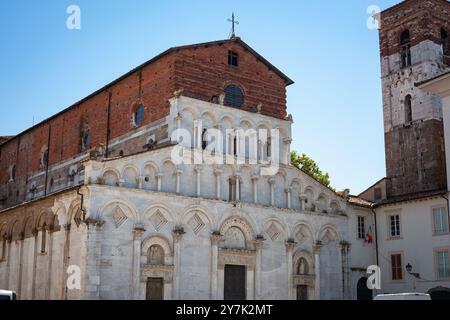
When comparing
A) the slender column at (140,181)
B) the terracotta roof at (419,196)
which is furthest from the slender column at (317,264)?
the slender column at (140,181)

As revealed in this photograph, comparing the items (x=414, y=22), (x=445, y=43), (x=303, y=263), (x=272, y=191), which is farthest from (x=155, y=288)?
(x=445, y=43)

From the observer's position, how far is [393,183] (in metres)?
36.3

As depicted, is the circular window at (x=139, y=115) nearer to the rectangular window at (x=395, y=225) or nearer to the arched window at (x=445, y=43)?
the rectangular window at (x=395, y=225)

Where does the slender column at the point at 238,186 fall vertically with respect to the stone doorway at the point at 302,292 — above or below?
above

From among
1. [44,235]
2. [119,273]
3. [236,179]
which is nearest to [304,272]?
[236,179]

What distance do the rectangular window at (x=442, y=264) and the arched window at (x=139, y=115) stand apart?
633 inches

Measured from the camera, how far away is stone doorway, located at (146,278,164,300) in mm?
24828

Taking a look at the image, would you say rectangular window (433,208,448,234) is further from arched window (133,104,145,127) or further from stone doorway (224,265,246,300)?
arched window (133,104,145,127)

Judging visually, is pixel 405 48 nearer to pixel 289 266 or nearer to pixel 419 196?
pixel 419 196

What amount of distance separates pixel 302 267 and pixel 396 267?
4.95 meters

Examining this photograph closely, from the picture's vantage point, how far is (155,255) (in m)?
25.3

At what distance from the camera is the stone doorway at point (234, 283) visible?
2717 centimetres
